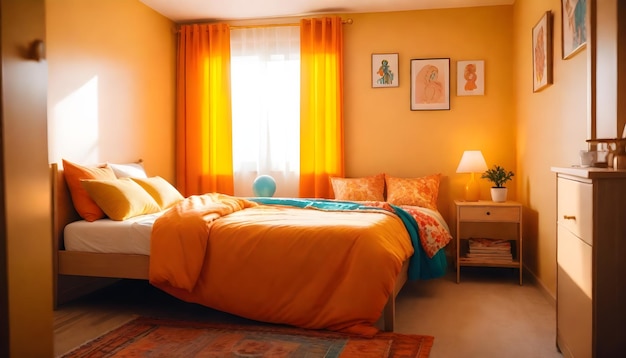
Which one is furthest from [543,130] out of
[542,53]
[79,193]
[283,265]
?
[79,193]

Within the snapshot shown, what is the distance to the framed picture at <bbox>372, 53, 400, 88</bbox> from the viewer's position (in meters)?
4.95

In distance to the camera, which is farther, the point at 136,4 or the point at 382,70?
the point at 382,70

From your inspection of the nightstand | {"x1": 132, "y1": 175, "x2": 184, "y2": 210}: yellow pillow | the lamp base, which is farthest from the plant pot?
{"x1": 132, "y1": 175, "x2": 184, "y2": 210}: yellow pillow

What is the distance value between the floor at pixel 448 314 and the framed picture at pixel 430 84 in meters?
1.68

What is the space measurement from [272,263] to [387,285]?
648mm

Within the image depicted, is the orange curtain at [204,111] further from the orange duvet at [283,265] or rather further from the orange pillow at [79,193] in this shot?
the orange duvet at [283,265]

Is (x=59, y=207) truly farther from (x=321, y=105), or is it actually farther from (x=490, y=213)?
(x=490, y=213)

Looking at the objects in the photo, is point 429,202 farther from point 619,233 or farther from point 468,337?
point 619,233

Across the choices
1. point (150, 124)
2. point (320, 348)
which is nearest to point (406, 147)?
point (150, 124)

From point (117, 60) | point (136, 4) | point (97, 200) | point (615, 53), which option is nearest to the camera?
point (615, 53)

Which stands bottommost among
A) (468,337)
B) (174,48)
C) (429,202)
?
(468,337)

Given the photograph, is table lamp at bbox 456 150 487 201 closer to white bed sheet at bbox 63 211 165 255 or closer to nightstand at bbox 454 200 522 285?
nightstand at bbox 454 200 522 285

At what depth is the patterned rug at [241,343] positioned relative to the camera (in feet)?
8.20

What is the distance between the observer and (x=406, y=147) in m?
4.96
